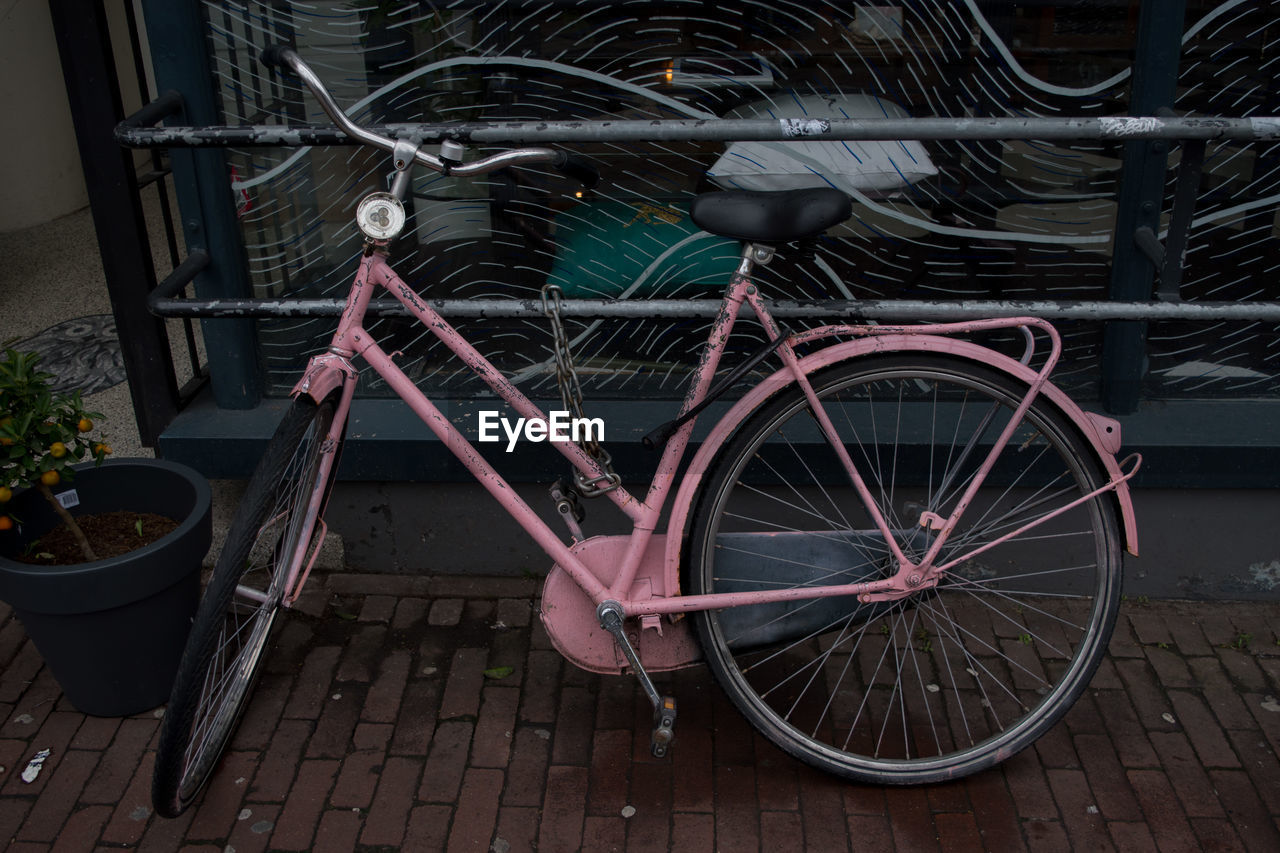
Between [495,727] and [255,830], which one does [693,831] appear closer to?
[495,727]

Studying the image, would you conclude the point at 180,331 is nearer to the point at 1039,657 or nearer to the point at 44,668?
the point at 44,668

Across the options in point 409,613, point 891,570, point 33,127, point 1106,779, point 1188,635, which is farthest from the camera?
point 33,127

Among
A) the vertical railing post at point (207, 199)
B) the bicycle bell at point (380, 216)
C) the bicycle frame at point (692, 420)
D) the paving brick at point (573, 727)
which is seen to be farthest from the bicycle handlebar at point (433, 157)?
the paving brick at point (573, 727)

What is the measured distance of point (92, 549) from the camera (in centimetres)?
317

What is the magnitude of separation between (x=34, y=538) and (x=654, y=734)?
1.82 metres

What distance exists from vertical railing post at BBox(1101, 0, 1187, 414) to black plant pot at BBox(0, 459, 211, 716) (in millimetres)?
2752

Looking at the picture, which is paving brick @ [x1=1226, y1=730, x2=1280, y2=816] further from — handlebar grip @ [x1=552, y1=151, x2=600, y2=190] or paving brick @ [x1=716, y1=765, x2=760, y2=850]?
handlebar grip @ [x1=552, y1=151, x2=600, y2=190]

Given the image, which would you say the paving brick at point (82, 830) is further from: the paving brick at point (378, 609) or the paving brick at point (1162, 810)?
the paving brick at point (1162, 810)

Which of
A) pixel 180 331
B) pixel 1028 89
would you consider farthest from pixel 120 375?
pixel 1028 89

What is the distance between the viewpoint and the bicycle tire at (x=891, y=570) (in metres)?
2.82

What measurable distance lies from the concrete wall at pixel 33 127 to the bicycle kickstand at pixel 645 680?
17.1ft

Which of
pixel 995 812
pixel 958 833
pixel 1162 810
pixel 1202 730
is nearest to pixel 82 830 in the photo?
pixel 958 833

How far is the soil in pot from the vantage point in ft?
10.3

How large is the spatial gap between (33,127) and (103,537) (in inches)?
170
